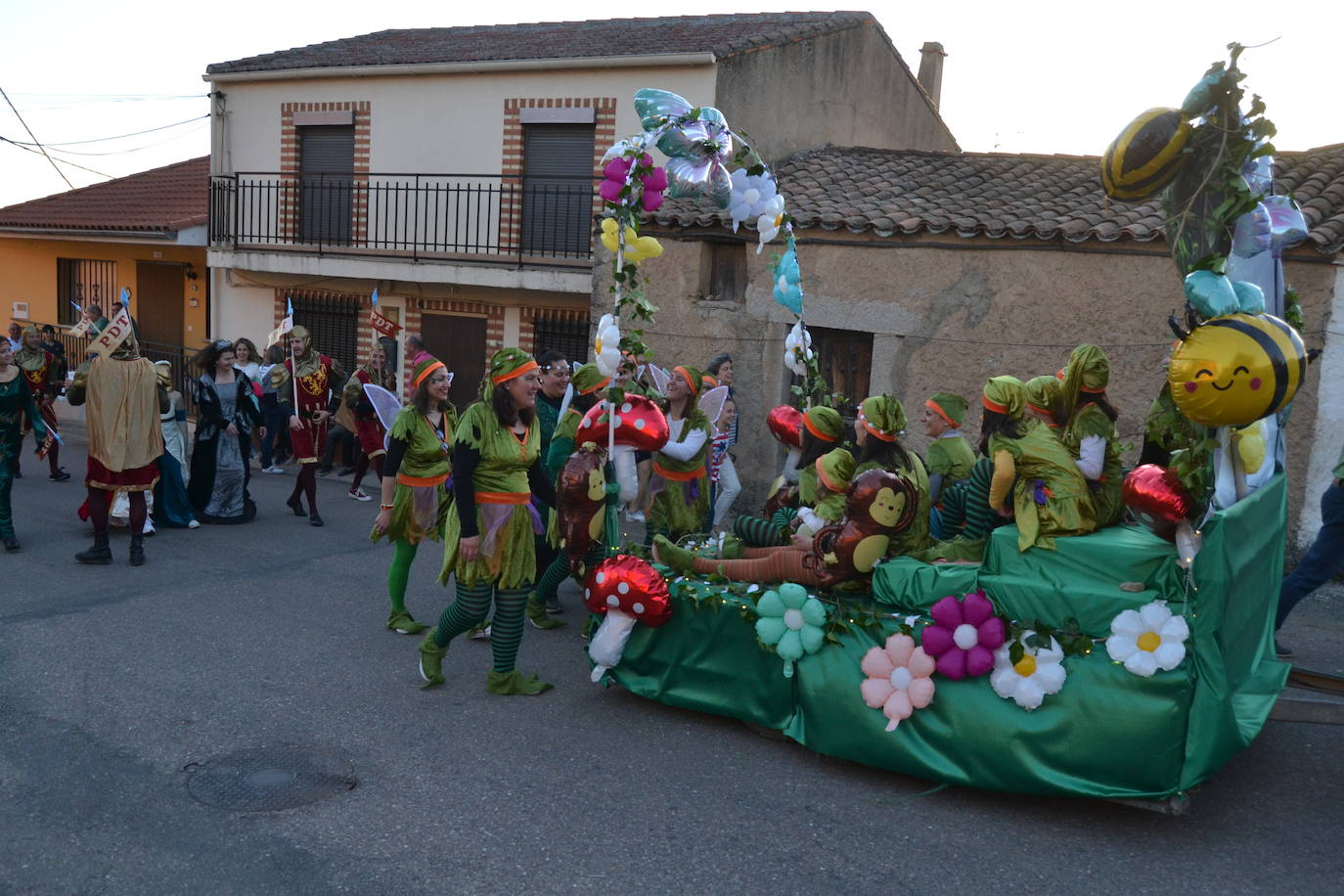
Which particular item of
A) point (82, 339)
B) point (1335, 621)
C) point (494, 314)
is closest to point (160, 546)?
point (494, 314)

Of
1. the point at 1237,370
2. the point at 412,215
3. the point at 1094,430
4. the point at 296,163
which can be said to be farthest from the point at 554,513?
the point at 296,163

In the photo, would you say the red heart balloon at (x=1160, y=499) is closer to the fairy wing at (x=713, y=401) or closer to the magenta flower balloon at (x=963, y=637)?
the magenta flower balloon at (x=963, y=637)

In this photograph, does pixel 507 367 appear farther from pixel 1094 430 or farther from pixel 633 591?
pixel 1094 430

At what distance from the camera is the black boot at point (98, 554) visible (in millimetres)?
8281

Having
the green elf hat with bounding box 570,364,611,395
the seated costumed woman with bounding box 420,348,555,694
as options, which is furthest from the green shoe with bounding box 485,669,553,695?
the green elf hat with bounding box 570,364,611,395

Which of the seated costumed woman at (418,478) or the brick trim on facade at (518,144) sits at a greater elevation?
the brick trim on facade at (518,144)

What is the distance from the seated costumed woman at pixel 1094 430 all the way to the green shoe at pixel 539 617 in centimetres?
327

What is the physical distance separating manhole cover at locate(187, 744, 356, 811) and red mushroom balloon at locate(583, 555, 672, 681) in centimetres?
131

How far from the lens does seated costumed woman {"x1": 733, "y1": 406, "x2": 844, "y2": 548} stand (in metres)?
6.22

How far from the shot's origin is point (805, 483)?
6.23 meters

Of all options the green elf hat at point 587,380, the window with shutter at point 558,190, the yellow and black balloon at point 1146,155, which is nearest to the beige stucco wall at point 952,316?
the window with shutter at point 558,190

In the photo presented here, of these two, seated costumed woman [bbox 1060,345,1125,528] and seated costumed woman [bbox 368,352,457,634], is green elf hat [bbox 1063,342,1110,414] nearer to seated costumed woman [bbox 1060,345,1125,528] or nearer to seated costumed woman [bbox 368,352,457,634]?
seated costumed woman [bbox 1060,345,1125,528]

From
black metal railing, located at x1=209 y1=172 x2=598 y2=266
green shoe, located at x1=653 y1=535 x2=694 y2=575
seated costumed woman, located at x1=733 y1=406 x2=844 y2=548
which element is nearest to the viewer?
green shoe, located at x1=653 y1=535 x2=694 y2=575

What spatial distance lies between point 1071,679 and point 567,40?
1423 centimetres
